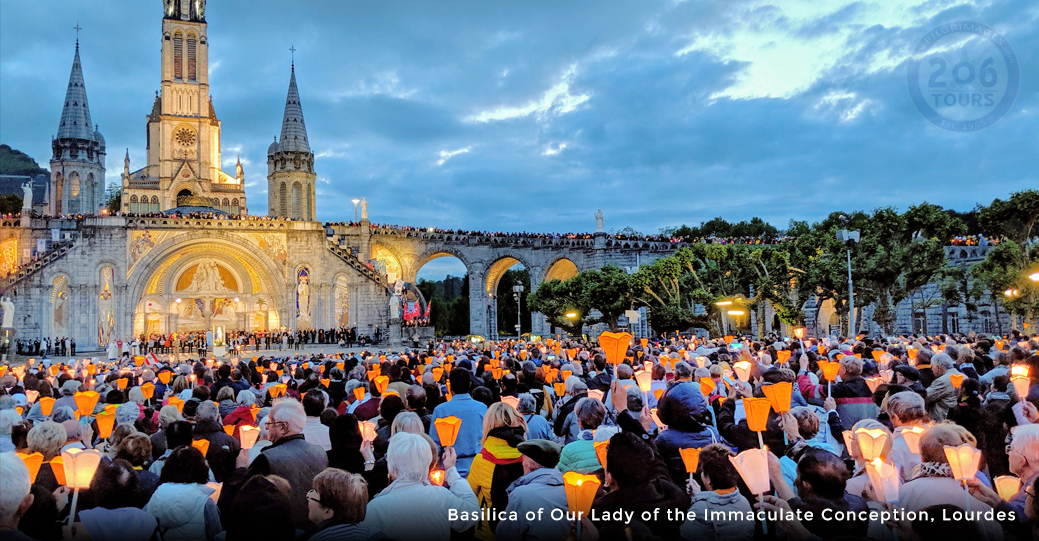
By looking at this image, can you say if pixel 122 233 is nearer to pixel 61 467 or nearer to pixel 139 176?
pixel 139 176

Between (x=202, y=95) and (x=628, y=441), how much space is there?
69121 millimetres

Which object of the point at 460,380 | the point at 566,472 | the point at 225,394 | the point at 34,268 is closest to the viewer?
the point at 566,472

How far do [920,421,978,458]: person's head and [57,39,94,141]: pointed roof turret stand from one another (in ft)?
234

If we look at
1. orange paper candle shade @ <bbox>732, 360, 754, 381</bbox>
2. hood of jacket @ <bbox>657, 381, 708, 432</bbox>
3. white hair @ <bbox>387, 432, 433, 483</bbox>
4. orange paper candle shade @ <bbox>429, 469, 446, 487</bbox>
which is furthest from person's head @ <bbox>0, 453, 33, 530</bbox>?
orange paper candle shade @ <bbox>732, 360, 754, 381</bbox>

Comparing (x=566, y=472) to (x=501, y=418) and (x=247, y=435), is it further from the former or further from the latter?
(x=247, y=435)

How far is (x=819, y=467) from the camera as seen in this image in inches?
175

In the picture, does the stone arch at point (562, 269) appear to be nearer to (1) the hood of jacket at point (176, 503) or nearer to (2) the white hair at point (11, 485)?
(1) the hood of jacket at point (176, 503)

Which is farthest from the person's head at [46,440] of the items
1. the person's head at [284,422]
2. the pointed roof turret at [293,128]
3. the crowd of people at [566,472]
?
the pointed roof turret at [293,128]

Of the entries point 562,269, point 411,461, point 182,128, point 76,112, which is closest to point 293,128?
point 182,128

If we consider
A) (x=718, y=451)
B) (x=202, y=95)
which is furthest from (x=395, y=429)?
(x=202, y=95)

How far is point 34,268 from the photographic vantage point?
44.7 meters

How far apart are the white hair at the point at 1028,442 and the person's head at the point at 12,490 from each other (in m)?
6.62

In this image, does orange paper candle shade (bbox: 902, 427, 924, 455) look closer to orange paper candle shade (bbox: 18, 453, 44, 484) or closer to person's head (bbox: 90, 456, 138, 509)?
person's head (bbox: 90, 456, 138, 509)

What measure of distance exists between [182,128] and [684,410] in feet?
225
